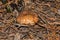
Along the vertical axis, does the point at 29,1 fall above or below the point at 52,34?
above

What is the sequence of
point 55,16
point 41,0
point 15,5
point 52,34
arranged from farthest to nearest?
1. point 41,0
2. point 15,5
3. point 55,16
4. point 52,34

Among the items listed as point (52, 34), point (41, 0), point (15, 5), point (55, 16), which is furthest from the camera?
point (41, 0)

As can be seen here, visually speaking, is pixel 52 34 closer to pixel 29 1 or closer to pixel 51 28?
pixel 51 28

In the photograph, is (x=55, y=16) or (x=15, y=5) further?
(x=15, y=5)

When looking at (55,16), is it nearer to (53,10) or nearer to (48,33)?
(53,10)

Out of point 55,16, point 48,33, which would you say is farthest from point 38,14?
point 48,33

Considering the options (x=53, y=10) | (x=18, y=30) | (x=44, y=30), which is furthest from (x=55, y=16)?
(x=18, y=30)
